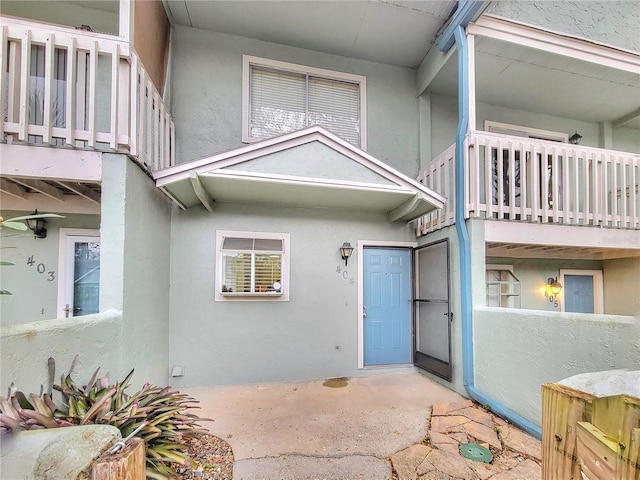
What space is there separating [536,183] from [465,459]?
3583 millimetres

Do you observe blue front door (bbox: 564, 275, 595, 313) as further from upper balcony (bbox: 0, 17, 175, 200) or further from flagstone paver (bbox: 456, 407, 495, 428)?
upper balcony (bbox: 0, 17, 175, 200)

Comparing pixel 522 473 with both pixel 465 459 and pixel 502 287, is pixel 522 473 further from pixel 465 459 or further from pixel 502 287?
pixel 502 287

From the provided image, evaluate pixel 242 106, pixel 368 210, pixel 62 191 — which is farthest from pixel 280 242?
pixel 62 191

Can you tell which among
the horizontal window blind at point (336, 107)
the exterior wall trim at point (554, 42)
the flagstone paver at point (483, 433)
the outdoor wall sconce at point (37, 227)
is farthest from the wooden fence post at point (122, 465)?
the exterior wall trim at point (554, 42)

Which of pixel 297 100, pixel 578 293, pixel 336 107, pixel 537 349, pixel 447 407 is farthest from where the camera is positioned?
pixel 578 293

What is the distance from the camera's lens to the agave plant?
1562 mm

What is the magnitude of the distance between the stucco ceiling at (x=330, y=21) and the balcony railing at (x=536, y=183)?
84.7 inches

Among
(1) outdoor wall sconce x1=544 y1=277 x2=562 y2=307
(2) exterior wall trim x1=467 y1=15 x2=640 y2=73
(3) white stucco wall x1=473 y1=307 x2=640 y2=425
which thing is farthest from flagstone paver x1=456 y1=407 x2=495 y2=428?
(2) exterior wall trim x1=467 y1=15 x2=640 y2=73

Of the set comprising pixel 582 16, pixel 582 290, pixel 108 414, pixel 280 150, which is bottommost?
pixel 108 414

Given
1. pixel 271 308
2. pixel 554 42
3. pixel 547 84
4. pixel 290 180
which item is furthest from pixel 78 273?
pixel 547 84

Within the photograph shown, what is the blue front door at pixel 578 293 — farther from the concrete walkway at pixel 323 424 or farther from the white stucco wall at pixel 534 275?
the concrete walkway at pixel 323 424

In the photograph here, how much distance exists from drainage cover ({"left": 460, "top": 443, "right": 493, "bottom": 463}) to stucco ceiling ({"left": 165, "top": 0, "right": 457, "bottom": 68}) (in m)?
5.65

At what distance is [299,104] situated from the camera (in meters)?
→ 4.94

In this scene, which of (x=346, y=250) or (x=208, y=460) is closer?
(x=208, y=460)
